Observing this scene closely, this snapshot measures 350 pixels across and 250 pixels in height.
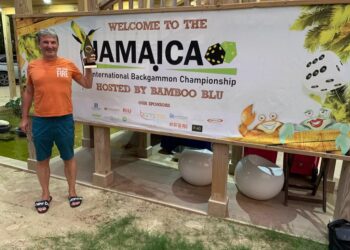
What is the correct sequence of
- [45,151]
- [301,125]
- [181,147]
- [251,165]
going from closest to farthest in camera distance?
[301,125], [45,151], [251,165], [181,147]

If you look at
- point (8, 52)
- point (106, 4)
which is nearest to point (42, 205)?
point (106, 4)

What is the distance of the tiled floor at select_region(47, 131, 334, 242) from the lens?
10.2 feet

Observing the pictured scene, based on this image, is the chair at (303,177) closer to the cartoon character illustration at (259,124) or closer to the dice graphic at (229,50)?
the cartoon character illustration at (259,124)

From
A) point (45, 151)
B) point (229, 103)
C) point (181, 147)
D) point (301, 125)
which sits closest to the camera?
point (301, 125)

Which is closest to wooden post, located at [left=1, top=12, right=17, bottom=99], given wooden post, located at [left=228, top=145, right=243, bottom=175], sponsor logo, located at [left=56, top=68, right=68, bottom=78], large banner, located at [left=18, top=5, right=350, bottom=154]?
large banner, located at [left=18, top=5, right=350, bottom=154]

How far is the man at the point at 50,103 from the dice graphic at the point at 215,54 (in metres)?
1.15

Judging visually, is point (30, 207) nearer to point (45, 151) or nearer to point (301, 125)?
point (45, 151)

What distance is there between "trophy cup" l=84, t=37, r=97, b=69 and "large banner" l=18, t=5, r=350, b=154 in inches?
0.9

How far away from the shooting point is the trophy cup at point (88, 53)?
10.5 ft

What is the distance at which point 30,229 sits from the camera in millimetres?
2922

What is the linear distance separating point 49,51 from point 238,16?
1.68m

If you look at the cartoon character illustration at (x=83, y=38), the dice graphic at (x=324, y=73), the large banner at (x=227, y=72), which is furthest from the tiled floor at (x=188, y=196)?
the cartoon character illustration at (x=83, y=38)

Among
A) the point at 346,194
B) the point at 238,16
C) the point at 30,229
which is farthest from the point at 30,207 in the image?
the point at 346,194

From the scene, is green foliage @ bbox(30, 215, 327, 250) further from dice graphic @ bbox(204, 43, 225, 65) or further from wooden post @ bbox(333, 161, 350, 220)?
dice graphic @ bbox(204, 43, 225, 65)
